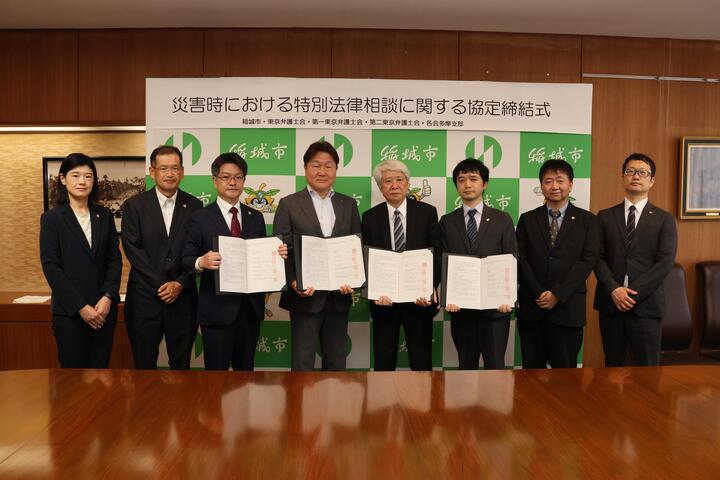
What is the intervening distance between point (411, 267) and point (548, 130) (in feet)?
6.05

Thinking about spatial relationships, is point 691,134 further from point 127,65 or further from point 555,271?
point 127,65

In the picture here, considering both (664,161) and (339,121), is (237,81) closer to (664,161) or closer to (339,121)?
A: (339,121)

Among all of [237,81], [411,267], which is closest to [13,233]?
[237,81]

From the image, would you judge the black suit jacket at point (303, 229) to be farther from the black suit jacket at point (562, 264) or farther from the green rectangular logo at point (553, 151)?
the green rectangular logo at point (553, 151)

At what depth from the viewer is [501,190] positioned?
4320 mm

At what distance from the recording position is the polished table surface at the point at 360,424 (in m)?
1.33

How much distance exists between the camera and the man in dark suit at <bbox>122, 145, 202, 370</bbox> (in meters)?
3.33

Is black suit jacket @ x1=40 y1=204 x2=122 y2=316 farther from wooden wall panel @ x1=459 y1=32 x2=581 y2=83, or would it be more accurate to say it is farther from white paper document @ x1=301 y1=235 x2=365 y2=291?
wooden wall panel @ x1=459 y1=32 x2=581 y2=83

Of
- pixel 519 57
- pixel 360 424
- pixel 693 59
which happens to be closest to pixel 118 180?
pixel 519 57

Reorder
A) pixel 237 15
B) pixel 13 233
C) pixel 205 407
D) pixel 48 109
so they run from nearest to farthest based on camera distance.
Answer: pixel 205 407, pixel 237 15, pixel 48 109, pixel 13 233

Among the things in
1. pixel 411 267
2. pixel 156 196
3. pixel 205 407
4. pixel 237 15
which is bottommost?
pixel 205 407

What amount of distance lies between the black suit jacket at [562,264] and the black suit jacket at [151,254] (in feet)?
7.07

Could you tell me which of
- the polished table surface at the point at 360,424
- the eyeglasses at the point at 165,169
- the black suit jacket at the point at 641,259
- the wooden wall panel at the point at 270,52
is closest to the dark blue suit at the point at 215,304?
the eyeglasses at the point at 165,169

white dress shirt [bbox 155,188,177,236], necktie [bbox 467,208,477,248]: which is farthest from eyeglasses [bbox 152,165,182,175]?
necktie [bbox 467,208,477,248]
